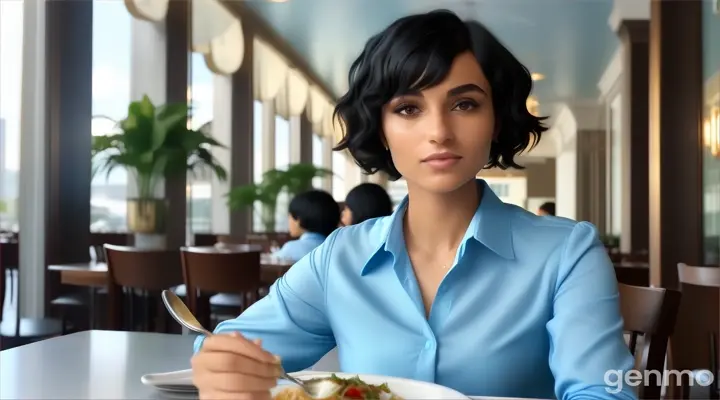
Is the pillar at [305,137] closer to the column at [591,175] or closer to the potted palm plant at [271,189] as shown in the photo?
the potted palm plant at [271,189]

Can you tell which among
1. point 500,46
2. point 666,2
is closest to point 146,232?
point 666,2

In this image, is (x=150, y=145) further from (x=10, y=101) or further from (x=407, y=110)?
(x=407, y=110)

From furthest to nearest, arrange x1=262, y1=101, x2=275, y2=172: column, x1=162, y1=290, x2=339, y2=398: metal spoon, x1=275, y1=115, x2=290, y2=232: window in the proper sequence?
x1=262, y1=101, x2=275, y2=172: column
x1=275, y1=115, x2=290, y2=232: window
x1=162, y1=290, x2=339, y2=398: metal spoon

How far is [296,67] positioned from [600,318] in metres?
8.75

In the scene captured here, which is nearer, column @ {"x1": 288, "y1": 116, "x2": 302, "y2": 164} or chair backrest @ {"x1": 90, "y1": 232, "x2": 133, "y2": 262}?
chair backrest @ {"x1": 90, "y1": 232, "x2": 133, "y2": 262}

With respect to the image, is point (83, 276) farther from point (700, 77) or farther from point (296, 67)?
point (296, 67)

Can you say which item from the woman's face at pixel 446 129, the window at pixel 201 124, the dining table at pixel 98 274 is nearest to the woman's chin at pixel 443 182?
the woman's face at pixel 446 129

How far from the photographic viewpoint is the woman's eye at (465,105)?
900 millimetres

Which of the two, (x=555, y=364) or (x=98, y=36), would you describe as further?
(x=98, y=36)

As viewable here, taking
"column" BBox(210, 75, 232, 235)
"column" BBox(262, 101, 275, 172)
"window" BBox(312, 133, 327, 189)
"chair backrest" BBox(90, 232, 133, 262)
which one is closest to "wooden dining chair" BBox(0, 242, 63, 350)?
"chair backrest" BBox(90, 232, 133, 262)

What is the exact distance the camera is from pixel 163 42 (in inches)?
233

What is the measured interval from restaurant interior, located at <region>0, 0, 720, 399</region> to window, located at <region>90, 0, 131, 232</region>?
18 millimetres

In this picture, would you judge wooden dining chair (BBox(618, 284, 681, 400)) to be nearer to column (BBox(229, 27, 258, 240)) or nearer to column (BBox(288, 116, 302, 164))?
column (BBox(229, 27, 258, 240))

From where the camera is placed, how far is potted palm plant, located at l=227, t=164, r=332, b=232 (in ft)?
24.3
